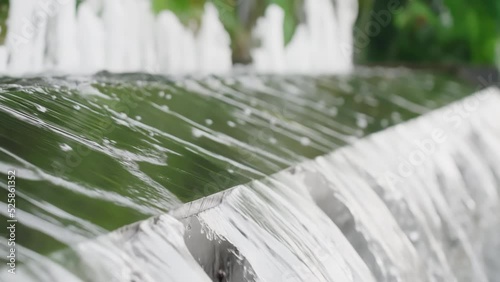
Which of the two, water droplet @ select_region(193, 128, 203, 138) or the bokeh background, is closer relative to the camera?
water droplet @ select_region(193, 128, 203, 138)

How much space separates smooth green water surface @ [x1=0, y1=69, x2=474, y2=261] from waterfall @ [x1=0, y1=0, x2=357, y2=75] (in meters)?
0.09

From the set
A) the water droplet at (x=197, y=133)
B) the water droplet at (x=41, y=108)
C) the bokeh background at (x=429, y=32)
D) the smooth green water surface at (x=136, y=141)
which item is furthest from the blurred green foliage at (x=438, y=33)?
the water droplet at (x=41, y=108)

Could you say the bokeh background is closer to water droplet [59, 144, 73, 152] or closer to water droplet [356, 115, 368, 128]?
water droplet [356, 115, 368, 128]

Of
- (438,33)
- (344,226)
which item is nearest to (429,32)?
(438,33)

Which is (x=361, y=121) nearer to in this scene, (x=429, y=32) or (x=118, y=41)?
(x=118, y=41)

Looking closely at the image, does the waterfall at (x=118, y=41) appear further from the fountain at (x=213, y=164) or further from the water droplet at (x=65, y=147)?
the water droplet at (x=65, y=147)

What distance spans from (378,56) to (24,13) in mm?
1722

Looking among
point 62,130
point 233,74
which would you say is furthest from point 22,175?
point 233,74

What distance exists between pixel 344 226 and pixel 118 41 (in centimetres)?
54

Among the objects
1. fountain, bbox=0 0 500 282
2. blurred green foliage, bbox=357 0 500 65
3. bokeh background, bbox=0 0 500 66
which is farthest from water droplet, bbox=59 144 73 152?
blurred green foliage, bbox=357 0 500 65

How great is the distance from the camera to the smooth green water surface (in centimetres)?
46

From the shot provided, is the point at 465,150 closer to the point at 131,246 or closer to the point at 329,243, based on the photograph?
the point at 329,243

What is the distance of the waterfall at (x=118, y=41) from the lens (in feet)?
2.81

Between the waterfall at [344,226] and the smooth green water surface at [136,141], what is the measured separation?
0.02 metres
